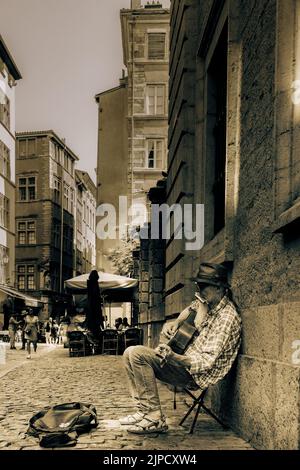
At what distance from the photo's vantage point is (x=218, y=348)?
16.1 ft

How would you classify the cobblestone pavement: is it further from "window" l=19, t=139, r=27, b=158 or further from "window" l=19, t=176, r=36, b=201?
"window" l=19, t=139, r=27, b=158

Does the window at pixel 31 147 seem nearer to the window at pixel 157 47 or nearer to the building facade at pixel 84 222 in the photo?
the building facade at pixel 84 222

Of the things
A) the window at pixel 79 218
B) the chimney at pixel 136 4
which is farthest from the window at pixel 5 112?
the window at pixel 79 218

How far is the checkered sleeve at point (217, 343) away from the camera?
4859mm

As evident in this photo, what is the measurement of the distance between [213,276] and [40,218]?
152 ft

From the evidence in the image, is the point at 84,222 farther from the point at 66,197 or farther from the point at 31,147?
the point at 31,147

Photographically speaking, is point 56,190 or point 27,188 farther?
point 56,190

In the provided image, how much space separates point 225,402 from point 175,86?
6796mm

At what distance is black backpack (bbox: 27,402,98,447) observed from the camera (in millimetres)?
4680

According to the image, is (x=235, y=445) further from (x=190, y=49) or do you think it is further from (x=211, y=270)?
(x=190, y=49)

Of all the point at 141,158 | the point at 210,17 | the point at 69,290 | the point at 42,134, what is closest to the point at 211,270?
the point at 210,17

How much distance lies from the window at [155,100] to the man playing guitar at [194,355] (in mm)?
29477

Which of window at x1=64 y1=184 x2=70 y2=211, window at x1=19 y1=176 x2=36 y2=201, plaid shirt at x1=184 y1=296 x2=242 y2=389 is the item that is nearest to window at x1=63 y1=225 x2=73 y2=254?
window at x1=64 y1=184 x2=70 y2=211

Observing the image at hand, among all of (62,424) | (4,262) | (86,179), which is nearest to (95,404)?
(62,424)
